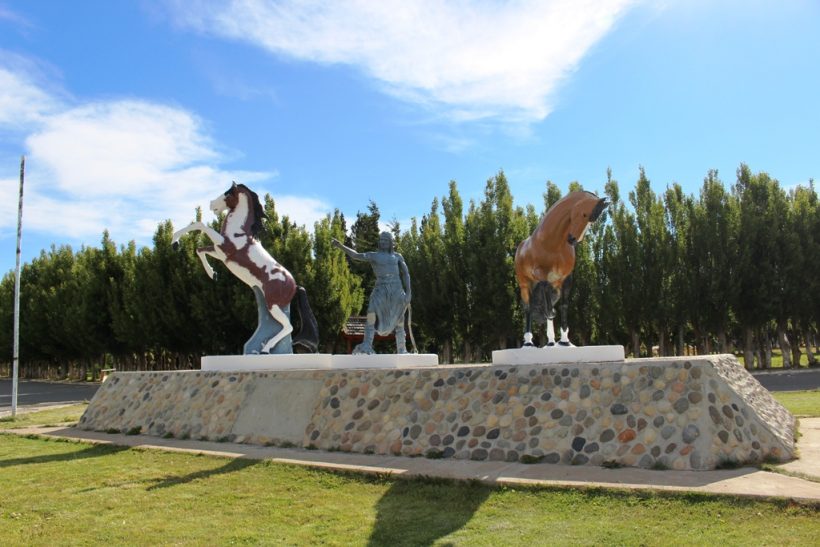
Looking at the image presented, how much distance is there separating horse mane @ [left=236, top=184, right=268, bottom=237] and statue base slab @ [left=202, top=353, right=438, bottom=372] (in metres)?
2.42

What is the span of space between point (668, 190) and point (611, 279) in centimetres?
490

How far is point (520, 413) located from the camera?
811cm

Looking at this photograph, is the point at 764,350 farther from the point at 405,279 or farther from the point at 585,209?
the point at 585,209

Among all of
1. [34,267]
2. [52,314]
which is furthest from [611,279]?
[34,267]

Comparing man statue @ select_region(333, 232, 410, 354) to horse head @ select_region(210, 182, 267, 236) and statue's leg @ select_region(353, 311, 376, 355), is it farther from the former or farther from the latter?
horse head @ select_region(210, 182, 267, 236)

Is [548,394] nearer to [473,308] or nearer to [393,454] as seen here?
[393,454]

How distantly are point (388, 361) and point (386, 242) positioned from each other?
2.10 meters

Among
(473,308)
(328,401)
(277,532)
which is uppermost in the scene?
(473,308)

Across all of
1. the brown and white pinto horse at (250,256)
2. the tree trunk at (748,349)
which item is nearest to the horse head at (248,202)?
the brown and white pinto horse at (250,256)

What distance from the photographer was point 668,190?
91.3ft

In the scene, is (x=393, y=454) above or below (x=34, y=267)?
below

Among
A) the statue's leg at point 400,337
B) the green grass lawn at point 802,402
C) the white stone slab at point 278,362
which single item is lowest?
the green grass lawn at point 802,402

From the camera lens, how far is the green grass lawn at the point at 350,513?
509cm

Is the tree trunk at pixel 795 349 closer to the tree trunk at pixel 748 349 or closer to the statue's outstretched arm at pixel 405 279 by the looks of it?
the tree trunk at pixel 748 349
